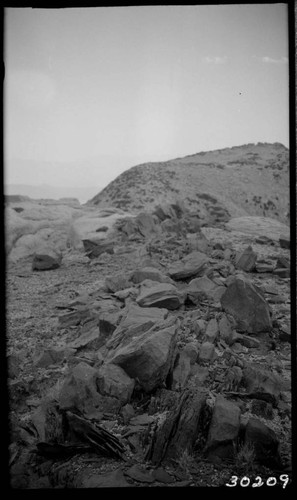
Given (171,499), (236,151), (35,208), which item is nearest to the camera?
(171,499)

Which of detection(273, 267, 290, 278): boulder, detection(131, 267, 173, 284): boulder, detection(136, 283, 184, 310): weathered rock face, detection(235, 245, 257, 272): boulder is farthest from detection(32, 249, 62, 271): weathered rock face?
detection(273, 267, 290, 278): boulder

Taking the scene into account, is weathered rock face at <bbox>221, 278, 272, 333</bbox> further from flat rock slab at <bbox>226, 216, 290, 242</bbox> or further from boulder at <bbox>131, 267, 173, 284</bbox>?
flat rock slab at <bbox>226, 216, 290, 242</bbox>

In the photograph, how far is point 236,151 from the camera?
47.2 m

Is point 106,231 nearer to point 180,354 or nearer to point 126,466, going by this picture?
point 180,354

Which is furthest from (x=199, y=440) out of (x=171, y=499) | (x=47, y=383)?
(x=47, y=383)

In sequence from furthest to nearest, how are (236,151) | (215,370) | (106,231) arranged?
1. (236,151)
2. (106,231)
3. (215,370)

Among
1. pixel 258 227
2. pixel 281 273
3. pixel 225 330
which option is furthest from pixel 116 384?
pixel 258 227

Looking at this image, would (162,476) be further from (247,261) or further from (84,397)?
(247,261)

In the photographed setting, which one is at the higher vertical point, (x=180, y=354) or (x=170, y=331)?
(x=170, y=331)

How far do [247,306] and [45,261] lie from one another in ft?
21.4

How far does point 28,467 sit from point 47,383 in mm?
1236

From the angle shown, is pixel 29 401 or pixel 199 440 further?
pixel 29 401

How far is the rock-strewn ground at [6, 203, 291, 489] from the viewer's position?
11.7ft

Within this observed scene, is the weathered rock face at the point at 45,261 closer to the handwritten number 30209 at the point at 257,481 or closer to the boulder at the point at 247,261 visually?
the boulder at the point at 247,261
